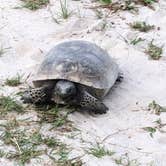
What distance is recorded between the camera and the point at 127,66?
5.28 meters

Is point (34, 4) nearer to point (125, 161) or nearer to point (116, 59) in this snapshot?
point (116, 59)

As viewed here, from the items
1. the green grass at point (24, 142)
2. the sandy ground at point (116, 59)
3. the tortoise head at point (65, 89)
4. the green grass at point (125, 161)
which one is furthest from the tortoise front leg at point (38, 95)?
the green grass at point (125, 161)

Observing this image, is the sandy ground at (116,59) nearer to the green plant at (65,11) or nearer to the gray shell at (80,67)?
the green plant at (65,11)

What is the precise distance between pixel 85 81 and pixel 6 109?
612 millimetres

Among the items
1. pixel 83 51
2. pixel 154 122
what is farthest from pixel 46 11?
pixel 154 122

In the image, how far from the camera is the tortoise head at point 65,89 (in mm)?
4445

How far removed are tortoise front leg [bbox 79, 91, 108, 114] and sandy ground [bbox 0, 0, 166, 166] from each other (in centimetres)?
5

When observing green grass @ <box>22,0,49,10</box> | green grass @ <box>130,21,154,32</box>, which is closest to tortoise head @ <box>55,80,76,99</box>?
green grass @ <box>130,21,154,32</box>

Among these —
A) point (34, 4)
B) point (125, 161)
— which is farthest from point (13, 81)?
point (34, 4)

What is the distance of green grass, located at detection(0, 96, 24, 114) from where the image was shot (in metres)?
4.45

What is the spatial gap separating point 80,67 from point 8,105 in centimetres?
60

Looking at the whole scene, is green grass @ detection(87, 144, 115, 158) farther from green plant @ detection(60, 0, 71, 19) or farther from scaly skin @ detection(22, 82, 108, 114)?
green plant @ detection(60, 0, 71, 19)

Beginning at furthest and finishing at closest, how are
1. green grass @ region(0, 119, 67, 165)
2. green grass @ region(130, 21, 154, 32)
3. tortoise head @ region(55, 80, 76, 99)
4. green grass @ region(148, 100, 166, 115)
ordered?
green grass @ region(130, 21, 154, 32) → green grass @ region(148, 100, 166, 115) → tortoise head @ region(55, 80, 76, 99) → green grass @ region(0, 119, 67, 165)

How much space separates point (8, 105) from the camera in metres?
4.48
